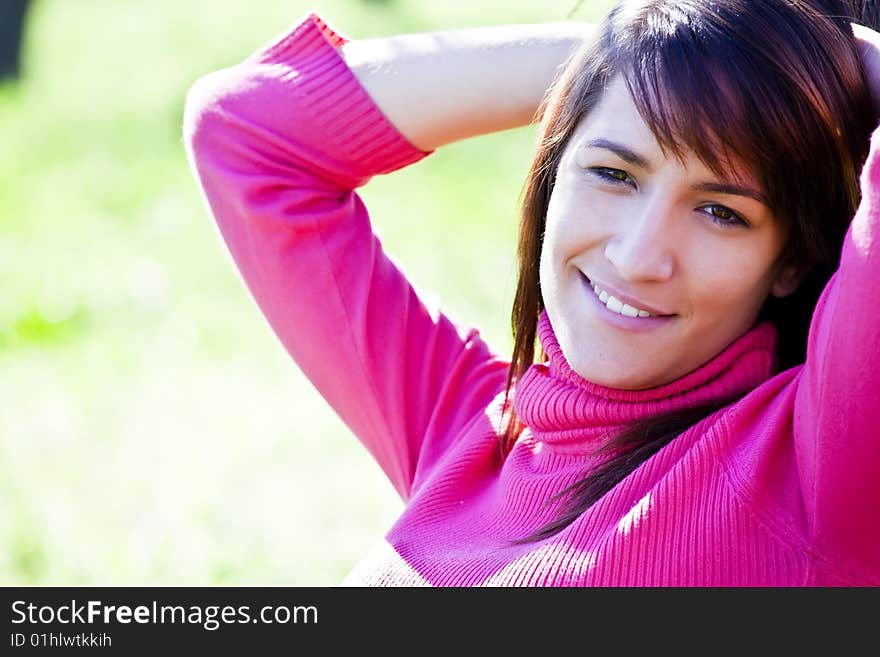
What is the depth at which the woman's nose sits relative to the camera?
1.64 meters

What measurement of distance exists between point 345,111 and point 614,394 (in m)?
0.70

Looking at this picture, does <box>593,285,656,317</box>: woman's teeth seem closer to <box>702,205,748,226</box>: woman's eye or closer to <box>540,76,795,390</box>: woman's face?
<box>540,76,795,390</box>: woman's face

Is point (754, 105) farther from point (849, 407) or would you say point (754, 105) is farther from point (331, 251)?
point (331, 251)

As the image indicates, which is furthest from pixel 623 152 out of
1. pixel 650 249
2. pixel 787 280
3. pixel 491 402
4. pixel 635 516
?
pixel 491 402

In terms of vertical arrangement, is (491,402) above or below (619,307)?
below

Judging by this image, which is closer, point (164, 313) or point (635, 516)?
point (635, 516)

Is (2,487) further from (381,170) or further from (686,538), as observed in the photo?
(686,538)

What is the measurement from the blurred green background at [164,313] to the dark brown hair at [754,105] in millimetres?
697

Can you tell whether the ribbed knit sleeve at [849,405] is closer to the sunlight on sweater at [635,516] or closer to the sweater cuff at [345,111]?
the sunlight on sweater at [635,516]

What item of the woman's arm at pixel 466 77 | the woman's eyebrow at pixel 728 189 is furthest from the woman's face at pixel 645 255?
the woman's arm at pixel 466 77

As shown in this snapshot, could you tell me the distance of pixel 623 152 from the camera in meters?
1.69

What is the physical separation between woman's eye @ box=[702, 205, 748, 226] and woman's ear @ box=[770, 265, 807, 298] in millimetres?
131
